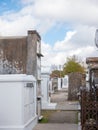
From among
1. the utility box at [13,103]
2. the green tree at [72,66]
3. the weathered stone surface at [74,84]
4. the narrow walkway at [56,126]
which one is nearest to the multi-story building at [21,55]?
the narrow walkway at [56,126]

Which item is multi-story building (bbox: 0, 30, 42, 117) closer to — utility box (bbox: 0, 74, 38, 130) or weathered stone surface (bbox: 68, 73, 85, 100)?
utility box (bbox: 0, 74, 38, 130)

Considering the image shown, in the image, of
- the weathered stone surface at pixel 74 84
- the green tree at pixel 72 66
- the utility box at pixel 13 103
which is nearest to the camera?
the utility box at pixel 13 103

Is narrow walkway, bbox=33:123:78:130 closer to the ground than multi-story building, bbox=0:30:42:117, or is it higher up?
closer to the ground

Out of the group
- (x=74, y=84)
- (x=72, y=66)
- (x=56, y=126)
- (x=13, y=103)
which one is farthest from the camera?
Result: (x=72, y=66)

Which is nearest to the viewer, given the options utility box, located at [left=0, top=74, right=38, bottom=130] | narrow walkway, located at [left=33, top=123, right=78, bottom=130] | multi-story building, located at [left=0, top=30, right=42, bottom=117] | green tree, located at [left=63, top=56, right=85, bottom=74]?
utility box, located at [left=0, top=74, right=38, bottom=130]

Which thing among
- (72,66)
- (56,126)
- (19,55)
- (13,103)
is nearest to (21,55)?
(19,55)

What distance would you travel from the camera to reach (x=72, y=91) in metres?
31.0

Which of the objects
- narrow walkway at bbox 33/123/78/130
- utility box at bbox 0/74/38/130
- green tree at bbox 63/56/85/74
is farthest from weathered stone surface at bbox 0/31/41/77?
green tree at bbox 63/56/85/74

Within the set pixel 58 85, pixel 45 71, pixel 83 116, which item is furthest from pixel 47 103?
pixel 58 85

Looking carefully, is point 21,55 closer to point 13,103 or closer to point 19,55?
point 19,55

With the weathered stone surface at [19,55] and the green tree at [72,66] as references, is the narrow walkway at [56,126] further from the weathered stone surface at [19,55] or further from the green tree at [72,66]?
the green tree at [72,66]

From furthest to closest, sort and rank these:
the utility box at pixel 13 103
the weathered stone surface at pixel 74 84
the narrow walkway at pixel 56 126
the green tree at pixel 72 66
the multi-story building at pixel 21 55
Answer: the green tree at pixel 72 66
the weathered stone surface at pixel 74 84
the multi-story building at pixel 21 55
the narrow walkway at pixel 56 126
the utility box at pixel 13 103

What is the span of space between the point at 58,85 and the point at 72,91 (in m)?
23.4

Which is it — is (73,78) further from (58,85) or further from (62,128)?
(58,85)
